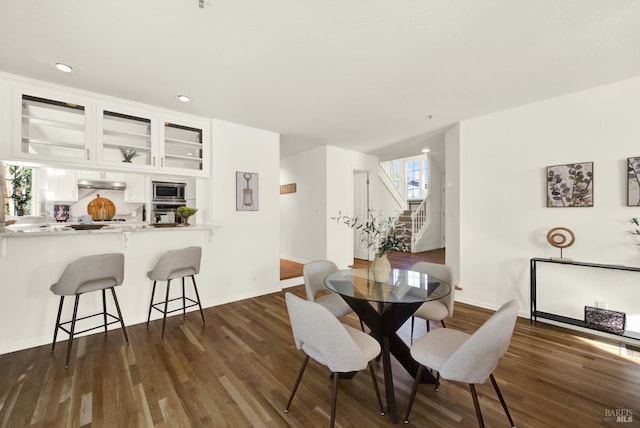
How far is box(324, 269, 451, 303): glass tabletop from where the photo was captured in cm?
180

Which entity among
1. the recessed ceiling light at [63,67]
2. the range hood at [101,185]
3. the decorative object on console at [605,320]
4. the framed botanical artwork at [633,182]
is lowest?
the decorative object on console at [605,320]

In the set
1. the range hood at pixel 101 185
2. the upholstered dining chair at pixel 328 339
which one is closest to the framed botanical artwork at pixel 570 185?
the upholstered dining chair at pixel 328 339

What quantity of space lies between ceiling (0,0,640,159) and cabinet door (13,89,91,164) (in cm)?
22

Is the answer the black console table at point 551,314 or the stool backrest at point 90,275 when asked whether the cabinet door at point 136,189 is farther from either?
the black console table at point 551,314

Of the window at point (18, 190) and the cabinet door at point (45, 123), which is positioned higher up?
the cabinet door at point (45, 123)

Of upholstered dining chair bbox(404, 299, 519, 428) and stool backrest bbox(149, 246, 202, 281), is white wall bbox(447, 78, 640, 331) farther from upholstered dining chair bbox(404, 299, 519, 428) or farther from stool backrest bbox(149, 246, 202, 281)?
stool backrest bbox(149, 246, 202, 281)

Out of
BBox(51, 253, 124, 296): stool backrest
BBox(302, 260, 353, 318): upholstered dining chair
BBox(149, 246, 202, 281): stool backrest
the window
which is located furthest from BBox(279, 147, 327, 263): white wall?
the window

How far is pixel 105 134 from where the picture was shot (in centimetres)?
299

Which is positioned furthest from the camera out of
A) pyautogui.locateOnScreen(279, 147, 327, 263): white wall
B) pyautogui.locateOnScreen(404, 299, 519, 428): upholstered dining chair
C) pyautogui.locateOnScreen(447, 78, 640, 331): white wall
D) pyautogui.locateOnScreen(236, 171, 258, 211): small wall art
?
pyautogui.locateOnScreen(279, 147, 327, 263): white wall

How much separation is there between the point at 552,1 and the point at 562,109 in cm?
188

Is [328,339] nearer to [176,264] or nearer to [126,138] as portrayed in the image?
[176,264]

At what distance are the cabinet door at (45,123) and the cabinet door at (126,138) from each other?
0.53ft

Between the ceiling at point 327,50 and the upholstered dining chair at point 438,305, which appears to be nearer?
the ceiling at point 327,50

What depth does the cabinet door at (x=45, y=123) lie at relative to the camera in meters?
2.50
